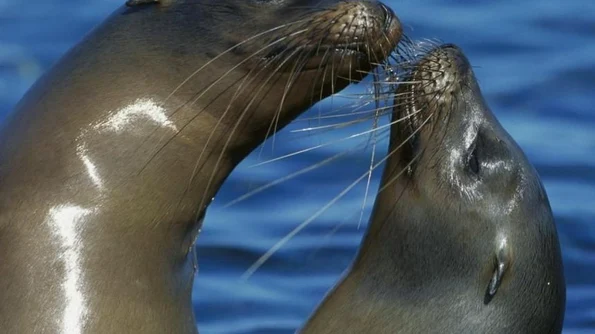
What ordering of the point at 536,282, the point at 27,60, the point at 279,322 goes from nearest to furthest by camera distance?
the point at 536,282 → the point at 279,322 → the point at 27,60

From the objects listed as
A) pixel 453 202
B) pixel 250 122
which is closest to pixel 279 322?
pixel 453 202

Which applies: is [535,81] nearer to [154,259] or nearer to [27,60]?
[27,60]

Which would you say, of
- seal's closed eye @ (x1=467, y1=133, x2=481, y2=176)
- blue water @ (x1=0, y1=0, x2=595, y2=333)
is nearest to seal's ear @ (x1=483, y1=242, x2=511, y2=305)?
seal's closed eye @ (x1=467, y1=133, x2=481, y2=176)

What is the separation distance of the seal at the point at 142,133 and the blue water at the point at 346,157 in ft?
8.75

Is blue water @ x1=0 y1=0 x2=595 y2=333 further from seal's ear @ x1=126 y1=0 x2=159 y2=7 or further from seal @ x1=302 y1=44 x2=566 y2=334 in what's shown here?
seal's ear @ x1=126 y1=0 x2=159 y2=7

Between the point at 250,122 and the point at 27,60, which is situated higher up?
the point at 250,122

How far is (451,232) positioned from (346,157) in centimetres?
367

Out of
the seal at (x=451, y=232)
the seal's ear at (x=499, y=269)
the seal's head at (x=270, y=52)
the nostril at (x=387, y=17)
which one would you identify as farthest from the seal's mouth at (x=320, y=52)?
the seal's ear at (x=499, y=269)

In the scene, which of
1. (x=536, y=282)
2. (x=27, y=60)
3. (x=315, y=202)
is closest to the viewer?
(x=536, y=282)

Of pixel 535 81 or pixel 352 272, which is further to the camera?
pixel 535 81

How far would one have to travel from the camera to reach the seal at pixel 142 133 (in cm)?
Answer: 764

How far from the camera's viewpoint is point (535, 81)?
13703mm

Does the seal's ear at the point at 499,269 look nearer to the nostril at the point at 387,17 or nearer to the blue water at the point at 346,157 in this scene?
the nostril at the point at 387,17

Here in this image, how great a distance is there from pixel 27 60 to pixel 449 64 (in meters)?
5.53
